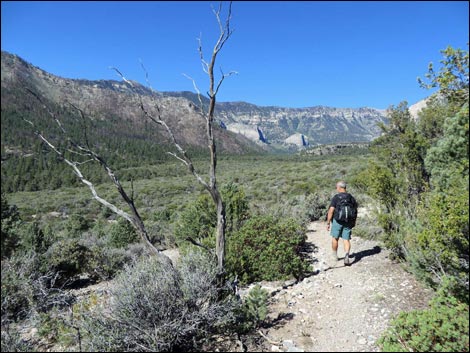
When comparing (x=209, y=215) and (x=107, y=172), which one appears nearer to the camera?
(x=107, y=172)

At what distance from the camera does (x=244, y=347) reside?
3.55m

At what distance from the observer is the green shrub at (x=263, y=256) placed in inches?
220

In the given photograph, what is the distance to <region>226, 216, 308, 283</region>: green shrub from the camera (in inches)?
220

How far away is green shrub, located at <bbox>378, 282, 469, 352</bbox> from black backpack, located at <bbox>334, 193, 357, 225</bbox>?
9.06 feet

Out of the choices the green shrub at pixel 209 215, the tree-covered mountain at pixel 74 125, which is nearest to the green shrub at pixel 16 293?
the tree-covered mountain at pixel 74 125

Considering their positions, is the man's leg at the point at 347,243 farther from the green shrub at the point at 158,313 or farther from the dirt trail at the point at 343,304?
the green shrub at the point at 158,313

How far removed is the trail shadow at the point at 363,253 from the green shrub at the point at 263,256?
1078mm

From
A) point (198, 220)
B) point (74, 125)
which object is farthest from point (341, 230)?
point (74, 125)

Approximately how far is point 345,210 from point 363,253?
1.38 metres

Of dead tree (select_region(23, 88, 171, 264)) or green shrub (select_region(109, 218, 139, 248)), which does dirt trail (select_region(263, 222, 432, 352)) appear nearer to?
dead tree (select_region(23, 88, 171, 264))

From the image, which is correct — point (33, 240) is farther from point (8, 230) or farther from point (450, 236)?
point (450, 236)

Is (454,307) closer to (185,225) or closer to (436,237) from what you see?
(436,237)

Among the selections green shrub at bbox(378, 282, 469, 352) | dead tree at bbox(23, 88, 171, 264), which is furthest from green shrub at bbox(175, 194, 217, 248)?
green shrub at bbox(378, 282, 469, 352)

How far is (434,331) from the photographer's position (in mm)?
2783
